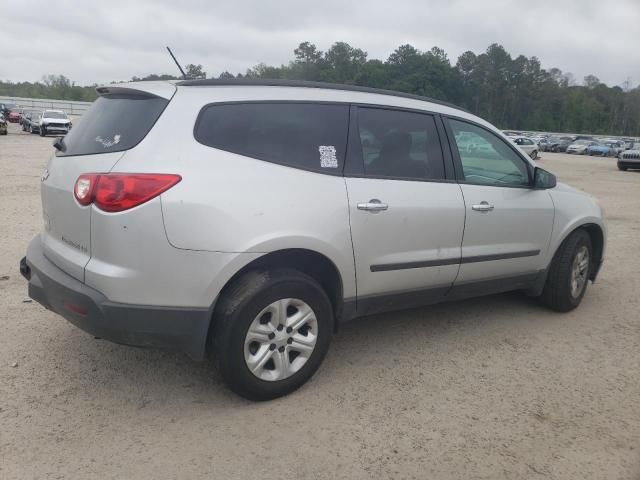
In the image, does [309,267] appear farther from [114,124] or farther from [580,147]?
[580,147]

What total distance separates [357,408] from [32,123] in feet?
133

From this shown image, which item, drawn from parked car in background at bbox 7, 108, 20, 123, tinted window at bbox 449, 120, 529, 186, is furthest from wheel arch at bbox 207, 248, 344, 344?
parked car in background at bbox 7, 108, 20, 123

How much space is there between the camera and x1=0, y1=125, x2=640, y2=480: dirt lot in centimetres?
272

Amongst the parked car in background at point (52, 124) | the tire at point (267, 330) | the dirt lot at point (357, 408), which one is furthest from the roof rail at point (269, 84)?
the parked car in background at point (52, 124)

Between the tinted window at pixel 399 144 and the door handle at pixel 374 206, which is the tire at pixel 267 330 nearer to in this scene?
the door handle at pixel 374 206

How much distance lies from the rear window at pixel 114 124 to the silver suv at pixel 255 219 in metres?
0.01

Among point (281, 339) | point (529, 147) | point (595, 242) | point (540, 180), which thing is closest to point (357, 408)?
point (281, 339)

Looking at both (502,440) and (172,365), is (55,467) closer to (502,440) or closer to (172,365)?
(172,365)

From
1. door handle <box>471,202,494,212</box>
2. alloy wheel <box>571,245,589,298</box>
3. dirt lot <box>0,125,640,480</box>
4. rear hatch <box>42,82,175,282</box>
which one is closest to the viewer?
dirt lot <box>0,125,640,480</box>

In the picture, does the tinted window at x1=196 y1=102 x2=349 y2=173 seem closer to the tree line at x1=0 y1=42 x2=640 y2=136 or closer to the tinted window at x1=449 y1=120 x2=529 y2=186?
the tinted window at x1=449 y1=120 x2=529 y2=186

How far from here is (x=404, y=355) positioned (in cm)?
401

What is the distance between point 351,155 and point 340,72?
236 ft

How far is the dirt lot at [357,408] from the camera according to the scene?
2.72m

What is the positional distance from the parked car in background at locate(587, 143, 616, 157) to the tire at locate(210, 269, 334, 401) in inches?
2029
